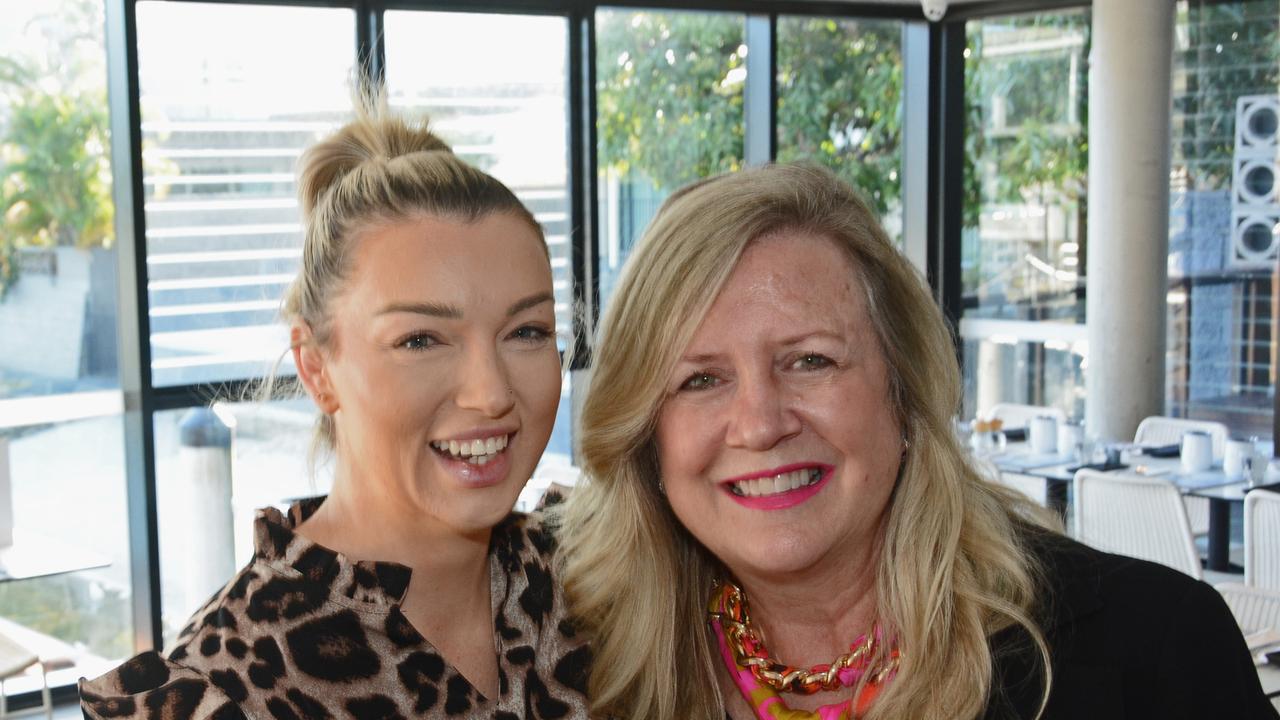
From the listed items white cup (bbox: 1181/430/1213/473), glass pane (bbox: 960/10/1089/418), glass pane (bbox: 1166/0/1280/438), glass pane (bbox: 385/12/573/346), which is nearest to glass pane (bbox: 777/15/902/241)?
glass pane (bbox: 960/10/1089/418)

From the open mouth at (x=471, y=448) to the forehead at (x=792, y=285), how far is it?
328 millimetres

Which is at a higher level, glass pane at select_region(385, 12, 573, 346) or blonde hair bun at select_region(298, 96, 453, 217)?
glass pane at select_region(385, 12, 573, 346)

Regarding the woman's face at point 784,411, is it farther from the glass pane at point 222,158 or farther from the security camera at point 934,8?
the security camera at point 934,8

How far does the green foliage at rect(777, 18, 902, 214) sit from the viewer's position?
8.84 m

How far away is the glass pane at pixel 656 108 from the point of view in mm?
8023

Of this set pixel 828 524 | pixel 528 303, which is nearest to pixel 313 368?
pixel 528 303

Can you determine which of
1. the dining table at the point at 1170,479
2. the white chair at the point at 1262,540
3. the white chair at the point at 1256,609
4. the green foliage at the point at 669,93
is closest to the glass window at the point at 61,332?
the green foliage at the point at 669,93

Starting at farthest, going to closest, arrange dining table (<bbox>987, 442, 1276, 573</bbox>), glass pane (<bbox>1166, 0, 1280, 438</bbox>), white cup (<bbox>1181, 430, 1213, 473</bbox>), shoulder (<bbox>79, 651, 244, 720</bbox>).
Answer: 1. glass pane (<bbox>1166, 0, 1280, 438</bbox>)
2. white cup (<bbox>1181, 430, 1213, 473</bbox>)
3. dining table (<bbox>987, 442, 1276, 573</bbox>)
4. shoulder (<bbox>79, 651, 244, 720</bbox>)

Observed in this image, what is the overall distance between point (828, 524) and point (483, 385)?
496 mm

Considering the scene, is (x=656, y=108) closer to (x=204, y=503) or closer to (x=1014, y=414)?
(x=1014, y=414)

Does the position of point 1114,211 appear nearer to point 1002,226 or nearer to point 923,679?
point 1002,226

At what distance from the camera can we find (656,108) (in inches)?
325

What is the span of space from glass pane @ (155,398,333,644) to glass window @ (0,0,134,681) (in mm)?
192

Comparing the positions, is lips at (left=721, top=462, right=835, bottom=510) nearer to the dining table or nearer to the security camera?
the dining table
